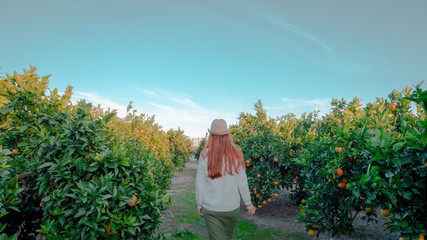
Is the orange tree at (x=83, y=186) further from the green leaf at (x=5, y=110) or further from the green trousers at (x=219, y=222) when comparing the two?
the green trousers at (x=219, y=222)

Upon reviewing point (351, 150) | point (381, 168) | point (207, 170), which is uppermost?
point (351, 150)

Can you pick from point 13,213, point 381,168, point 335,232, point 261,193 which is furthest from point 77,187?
point 261,193

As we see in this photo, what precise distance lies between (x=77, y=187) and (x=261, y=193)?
594 centimetres

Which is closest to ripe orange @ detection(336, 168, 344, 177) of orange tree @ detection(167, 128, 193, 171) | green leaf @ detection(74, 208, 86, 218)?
green leaf @ detection(74, 208, 86, 218)

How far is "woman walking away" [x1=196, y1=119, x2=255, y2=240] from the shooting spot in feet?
10.5

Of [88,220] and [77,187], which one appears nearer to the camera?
[88,220]

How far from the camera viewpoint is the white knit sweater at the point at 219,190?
3.18 meters

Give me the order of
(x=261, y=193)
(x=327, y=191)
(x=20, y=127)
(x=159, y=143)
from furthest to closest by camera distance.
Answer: (x=159, y=143) < (x=261, y=193) < (x=327, y=191) < (x=20, y=127)

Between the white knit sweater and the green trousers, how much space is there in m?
0.06

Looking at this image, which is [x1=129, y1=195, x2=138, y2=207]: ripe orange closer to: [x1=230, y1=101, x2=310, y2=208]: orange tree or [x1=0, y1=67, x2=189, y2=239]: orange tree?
[x1=0, y1=67, x2=189, y2=239]: orange tree

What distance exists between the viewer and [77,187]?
277 cm

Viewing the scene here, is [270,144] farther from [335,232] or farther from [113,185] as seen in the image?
[113,185]

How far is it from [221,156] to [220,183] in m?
0.36

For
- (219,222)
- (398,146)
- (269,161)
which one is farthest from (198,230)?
(398,146)
